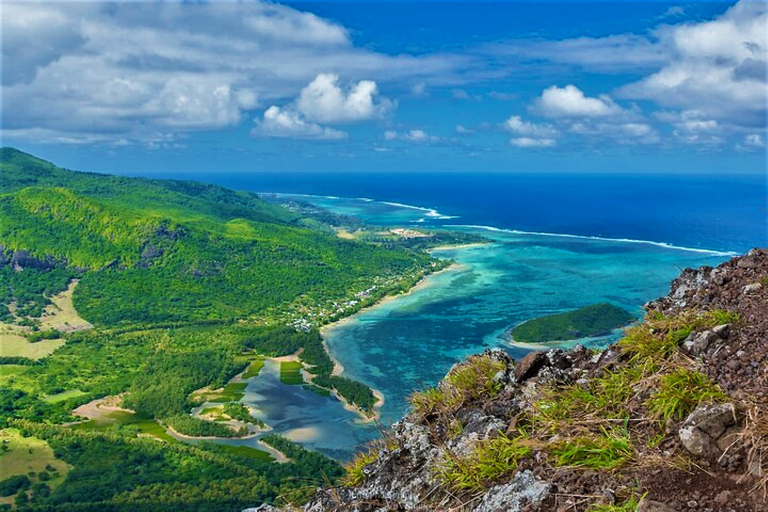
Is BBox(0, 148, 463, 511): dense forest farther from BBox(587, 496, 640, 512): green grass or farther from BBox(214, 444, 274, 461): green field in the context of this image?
BBox(587, 496, 640, 512): green grass

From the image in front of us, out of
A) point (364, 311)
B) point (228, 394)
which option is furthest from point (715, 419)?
point (364, 311)

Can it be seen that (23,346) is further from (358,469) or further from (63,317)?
(358,469)

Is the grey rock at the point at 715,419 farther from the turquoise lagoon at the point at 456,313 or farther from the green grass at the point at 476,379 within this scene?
the turquoise lagoon at the point at 456,313

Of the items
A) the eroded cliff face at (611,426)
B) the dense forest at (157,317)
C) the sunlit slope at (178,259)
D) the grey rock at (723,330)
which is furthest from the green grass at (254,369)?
the grey rock at (723,330)

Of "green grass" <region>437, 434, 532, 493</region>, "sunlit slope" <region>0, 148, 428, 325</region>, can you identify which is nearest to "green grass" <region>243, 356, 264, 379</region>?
"sunlit slope" <region>0, 148, 428, 325</region>

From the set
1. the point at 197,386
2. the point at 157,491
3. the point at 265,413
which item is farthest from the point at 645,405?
the point at 197,386

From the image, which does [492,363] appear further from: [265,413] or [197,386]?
[197,386]
